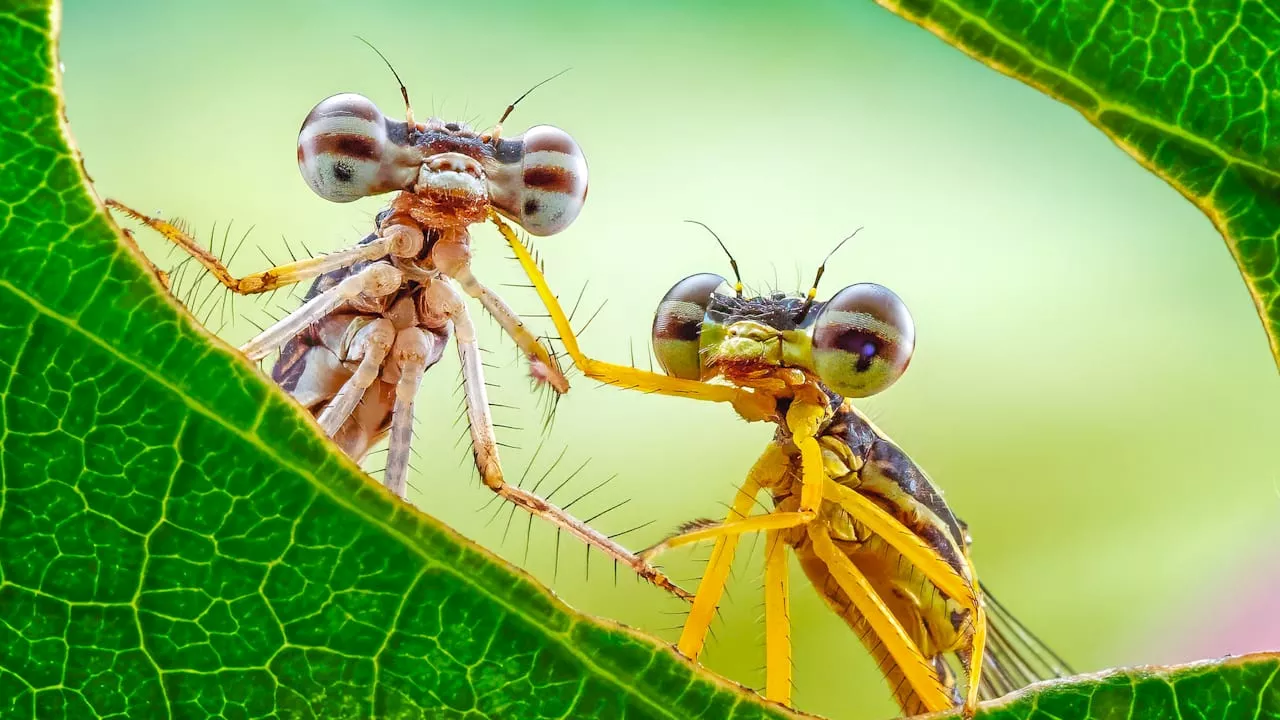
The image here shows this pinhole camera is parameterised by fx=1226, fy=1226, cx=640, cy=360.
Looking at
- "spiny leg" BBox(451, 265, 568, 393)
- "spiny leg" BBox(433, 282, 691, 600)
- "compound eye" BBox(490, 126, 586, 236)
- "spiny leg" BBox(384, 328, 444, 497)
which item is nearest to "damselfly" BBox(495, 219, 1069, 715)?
"spiny leg" BBox(433, 282, 691, 600)

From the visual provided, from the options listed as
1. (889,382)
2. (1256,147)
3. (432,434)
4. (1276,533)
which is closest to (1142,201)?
(1276,533)

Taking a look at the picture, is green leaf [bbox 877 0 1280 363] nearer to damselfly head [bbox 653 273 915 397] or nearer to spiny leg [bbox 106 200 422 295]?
damselfly head [bbox 653 273 915 397]

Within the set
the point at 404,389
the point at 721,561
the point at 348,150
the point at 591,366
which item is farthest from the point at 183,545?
the point at 404,389

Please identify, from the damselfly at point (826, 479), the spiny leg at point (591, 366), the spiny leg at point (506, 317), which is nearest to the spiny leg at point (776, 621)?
the damselfly at point (826, 479)

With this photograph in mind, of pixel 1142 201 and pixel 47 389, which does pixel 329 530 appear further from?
pixel 1142 201

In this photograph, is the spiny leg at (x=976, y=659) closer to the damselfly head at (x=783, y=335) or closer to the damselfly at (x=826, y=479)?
the damselfly at (x=826, y=479)

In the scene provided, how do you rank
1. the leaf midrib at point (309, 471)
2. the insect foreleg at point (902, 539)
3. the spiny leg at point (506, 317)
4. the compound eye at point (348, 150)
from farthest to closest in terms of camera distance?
the spiny leg at point (506, 317) < the compound eye at point (348, 150) < the insect foreleg at point (902, 539) < the leaf midrib at point (309, 471)
